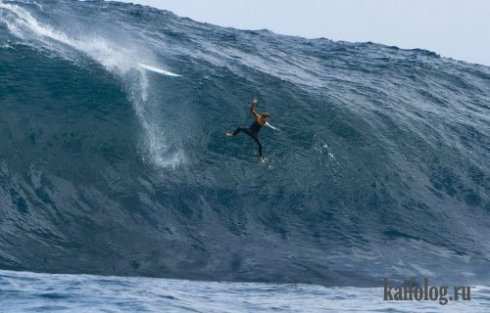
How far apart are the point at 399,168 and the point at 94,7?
1007 inches

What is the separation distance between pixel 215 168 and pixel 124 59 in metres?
8.61

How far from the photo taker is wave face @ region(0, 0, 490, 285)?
28.7 m

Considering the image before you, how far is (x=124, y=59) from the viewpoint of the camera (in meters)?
39.6

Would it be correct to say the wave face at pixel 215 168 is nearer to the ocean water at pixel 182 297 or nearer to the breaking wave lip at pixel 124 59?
the breaking wave lip at pixel 124 59

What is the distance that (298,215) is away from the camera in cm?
3203

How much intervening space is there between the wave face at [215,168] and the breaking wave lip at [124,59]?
0.09 meters

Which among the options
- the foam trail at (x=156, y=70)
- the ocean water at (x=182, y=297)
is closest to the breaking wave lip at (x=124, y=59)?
the foam trail at (x=156, y=70)

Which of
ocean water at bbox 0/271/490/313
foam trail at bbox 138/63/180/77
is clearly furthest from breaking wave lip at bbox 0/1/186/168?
ocean water at bbox 0/271/490/313

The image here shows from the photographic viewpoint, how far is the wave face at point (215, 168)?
2869 centimetres

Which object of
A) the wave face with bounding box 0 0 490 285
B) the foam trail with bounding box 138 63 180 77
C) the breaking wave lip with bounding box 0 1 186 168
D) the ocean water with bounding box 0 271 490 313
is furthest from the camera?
the foam trail with bounding box 138 63 180 77

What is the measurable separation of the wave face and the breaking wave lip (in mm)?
92

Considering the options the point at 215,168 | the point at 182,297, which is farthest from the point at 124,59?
the point at 182,297

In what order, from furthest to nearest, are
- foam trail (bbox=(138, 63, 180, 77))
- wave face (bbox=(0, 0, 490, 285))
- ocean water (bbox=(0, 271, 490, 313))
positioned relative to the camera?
foam trail (bbox=(138, 63, 180, 77)) < wave face (bbox=(0, 0, 490, 285)) < ocean water (bbox=(0, 271, 490, 313))

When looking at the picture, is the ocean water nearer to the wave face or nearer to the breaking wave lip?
the wave face
